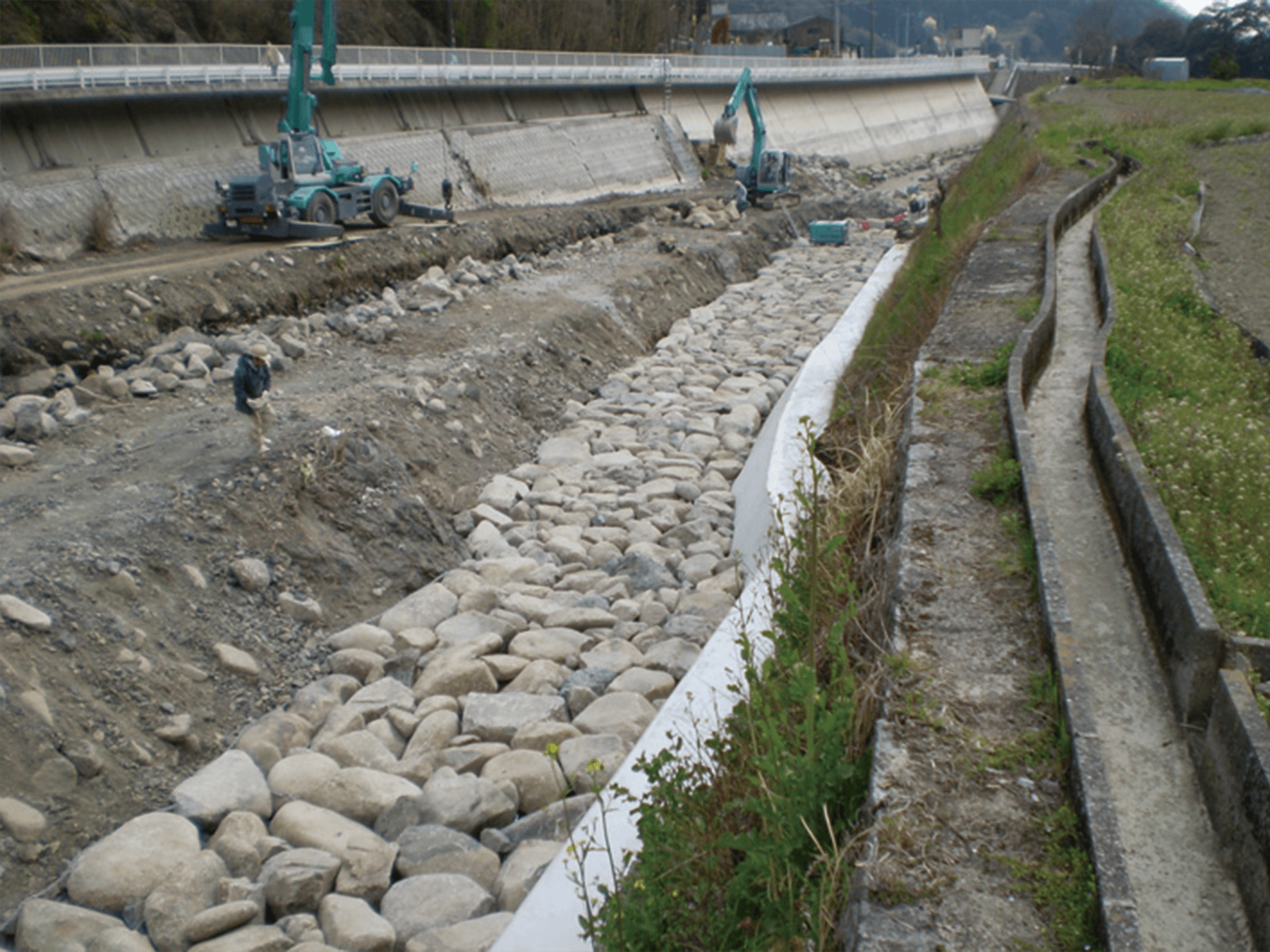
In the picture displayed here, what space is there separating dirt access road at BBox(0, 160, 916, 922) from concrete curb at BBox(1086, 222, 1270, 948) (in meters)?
5.54

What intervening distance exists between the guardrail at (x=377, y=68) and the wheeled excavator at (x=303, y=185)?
107 inches

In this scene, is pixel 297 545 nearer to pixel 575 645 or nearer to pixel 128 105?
pixel 575 645

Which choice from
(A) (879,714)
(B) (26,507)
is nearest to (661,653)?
(A) (879,714)

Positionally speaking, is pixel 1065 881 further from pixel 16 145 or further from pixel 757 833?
pixel 16 145

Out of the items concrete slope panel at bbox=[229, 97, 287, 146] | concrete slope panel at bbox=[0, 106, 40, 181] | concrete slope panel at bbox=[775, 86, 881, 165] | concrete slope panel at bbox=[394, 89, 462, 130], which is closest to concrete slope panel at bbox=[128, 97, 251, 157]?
concrete slope panel at bbox=[229, 97, 287, 146]

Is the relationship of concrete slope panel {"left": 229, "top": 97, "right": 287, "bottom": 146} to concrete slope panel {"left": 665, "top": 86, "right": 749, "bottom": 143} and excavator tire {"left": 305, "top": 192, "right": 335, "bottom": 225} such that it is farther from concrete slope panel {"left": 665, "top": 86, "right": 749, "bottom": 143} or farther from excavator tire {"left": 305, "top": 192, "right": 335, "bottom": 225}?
concrete slope panel {"left": 665, "top": 86, "right": 749, "bottom": 143}

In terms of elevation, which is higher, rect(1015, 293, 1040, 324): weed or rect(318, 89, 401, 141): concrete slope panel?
rect(318, 89, 401, 141): concrete slope panel

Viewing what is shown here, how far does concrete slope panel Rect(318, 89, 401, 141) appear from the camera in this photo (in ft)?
79.7

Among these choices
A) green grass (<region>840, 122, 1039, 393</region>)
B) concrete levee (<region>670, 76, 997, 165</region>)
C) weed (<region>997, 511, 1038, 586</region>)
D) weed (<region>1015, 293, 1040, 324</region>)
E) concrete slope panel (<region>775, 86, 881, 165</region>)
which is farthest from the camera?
concrete slope panel (<region>775, 86, 881, 165</region>)

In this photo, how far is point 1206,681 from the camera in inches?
172

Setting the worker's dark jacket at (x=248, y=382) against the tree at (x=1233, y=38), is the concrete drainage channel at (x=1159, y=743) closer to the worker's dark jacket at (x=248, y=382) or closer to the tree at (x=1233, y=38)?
the worker's dark jacket at (x=248, y=382)

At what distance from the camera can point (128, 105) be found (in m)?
19.6

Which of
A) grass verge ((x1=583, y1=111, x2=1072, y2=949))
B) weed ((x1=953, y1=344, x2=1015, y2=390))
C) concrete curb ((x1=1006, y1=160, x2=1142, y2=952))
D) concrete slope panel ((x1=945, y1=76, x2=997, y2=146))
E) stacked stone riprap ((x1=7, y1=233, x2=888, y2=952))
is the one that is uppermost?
concrete slope panel ((x1=945, y1=76, x2=997, y2=146))

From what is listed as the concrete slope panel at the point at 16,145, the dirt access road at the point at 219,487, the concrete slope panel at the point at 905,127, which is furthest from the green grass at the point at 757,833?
the concrete slope panel at the point at 905,127
